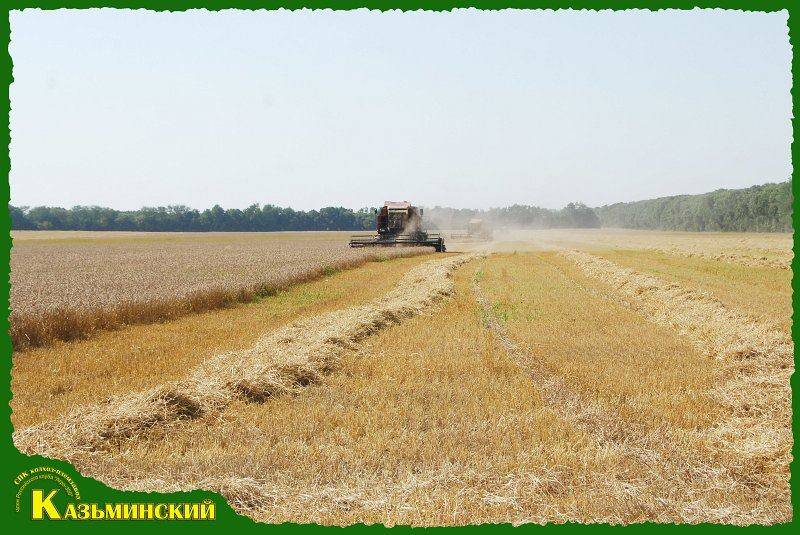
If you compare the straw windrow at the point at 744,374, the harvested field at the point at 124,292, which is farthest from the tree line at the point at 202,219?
the straw windrow at the point at 744,374

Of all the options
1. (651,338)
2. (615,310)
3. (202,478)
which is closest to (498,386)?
(202,478)

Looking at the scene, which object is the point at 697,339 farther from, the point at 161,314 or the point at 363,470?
the point at 161,314

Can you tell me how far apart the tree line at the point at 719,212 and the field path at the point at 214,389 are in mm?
55810

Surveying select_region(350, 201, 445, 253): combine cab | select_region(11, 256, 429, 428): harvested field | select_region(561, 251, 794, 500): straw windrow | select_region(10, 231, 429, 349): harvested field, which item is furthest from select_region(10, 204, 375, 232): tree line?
select_region(561, 251, 794, 500): straw windrow

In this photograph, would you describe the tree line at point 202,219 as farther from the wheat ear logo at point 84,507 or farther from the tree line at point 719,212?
the wheat ear logo at point 84,507

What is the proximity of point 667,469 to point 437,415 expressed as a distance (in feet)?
7.73

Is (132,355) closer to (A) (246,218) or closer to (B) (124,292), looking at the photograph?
(B) (124,292)

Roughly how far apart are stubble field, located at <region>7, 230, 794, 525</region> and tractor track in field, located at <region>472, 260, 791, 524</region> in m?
0.02

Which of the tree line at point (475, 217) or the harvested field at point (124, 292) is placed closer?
the harvested field at point (124, 292)

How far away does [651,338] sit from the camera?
1138 centimetres

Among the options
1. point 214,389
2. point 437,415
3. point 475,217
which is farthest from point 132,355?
point 475,217

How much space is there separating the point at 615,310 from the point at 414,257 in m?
23.3

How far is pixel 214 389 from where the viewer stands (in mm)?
7391

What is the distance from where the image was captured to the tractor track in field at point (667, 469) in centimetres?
444
